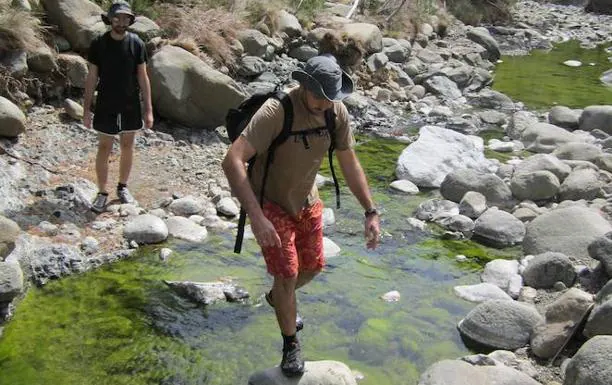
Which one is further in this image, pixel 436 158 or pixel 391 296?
pixel 436 158

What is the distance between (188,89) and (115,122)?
9.26ft

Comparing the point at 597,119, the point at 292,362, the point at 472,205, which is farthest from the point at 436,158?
the point at 292,362

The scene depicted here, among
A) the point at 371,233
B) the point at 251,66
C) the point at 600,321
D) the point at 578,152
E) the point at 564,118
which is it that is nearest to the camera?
the point at 371,233

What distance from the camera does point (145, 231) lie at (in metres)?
7.08

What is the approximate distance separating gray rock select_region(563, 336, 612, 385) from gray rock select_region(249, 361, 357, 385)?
1.54 metres

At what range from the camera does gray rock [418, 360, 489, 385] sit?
474cm

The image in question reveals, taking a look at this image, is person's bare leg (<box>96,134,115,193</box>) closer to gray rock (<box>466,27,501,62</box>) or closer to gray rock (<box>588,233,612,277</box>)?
gray rock (<box>588,233,612,277</box>)

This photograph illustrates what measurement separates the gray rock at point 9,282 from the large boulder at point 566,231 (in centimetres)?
539

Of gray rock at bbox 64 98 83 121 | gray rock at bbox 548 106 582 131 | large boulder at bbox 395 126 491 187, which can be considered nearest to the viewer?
gray rock at bbox 64 98 83 121

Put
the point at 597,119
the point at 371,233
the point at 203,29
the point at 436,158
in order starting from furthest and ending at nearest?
1. the point at 597,119
2. the point at 203,29
3. the point at 436,158
4. the point at 371,233

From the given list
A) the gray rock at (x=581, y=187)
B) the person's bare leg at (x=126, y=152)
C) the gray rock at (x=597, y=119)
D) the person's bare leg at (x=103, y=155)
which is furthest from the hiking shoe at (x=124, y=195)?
the gray rock at (x=597, y=119)

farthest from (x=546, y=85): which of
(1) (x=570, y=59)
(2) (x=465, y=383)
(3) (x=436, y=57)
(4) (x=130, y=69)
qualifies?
(2) (x=465, y=383)

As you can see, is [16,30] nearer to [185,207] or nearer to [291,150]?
[185,207]

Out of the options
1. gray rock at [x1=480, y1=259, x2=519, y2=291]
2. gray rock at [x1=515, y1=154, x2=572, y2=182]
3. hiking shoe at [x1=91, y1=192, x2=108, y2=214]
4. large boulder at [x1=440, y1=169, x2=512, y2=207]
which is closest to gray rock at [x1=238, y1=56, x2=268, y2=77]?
large boulder at [x1=440, y1=169, x2=512, y2=207]
